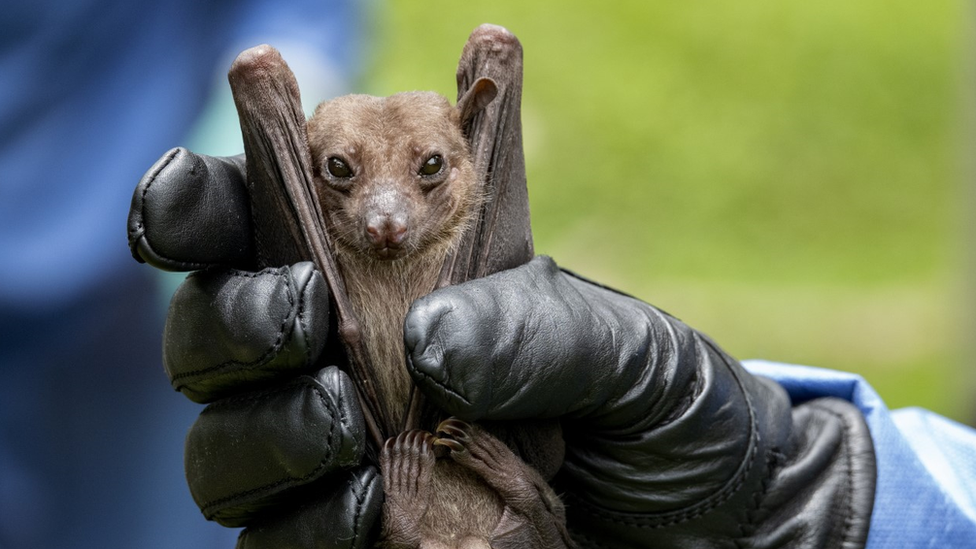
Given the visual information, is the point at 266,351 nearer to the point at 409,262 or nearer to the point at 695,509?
the point at 409,262

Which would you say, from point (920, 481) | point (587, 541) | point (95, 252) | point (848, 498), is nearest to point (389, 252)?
point (587, 541)

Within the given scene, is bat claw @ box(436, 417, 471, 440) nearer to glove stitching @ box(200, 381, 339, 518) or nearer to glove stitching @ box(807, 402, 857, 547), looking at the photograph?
glove stitching @ box(200, 381, 339, 518)

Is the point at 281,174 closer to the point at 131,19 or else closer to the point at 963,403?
the point at 131,19

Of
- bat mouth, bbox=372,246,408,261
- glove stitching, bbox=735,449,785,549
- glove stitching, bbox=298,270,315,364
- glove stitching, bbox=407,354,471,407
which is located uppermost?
bat mouth, bbox=372,246,408,261

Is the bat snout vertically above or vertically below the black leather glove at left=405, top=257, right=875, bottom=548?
above

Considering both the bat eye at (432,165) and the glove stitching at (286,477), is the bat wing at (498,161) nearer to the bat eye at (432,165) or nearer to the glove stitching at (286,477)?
the bat eye at (432,165)

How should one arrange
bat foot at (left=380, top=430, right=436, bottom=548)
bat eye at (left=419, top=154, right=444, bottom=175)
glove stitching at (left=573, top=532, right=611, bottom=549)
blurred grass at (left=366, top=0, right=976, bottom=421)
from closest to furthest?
bat foot at (left=380, top=430, right=436, bottom=548)
bat eye at (left=419, top=154, right=444, bottom=175)
glove stitching at (left=573, top=532, right=611, bottom=549)
blurred grass at (left=366, top=0, right=976, bottom=421)

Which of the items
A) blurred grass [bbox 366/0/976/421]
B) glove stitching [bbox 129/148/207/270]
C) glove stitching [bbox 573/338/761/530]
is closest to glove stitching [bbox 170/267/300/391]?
glove stitching [bbox 129/148/207/270]

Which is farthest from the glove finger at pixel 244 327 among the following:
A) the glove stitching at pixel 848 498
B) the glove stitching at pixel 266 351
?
the glove stitching at pixel 848 498

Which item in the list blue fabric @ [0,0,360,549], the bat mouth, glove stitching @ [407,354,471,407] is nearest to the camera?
glove stitching @ [407,354,471,407]
